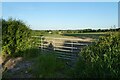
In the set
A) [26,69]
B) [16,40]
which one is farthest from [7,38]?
[26,69]

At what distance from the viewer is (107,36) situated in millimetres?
11547

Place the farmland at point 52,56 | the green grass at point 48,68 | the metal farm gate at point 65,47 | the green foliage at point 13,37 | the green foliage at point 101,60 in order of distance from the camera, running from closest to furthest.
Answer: the green foliage at point 101,60 → the farmland at point 52,56 → the green grass at point 48,68 → the metal farm gate at point 65,47 → the green foliage at point 13,37

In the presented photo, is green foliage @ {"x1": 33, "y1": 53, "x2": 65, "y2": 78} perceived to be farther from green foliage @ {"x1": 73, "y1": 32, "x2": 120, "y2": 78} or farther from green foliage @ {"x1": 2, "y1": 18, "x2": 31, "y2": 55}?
green foliage @ {"x1": 2, "y1": 18, "x2": 31, "y2": 55}

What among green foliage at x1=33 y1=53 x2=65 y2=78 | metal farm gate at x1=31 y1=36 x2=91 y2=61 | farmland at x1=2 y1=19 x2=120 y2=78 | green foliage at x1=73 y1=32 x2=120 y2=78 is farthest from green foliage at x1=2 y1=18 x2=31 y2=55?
green foliage at x1=73 y1=32 x2=120 y2=78

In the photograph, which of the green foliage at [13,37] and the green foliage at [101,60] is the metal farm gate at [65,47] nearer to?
the green foliage at [13,37]

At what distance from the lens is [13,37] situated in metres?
18.3

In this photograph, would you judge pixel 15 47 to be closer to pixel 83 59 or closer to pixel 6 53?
pixel 6 53

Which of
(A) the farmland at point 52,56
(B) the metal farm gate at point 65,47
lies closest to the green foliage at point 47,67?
(A) the farmland at point 52,56

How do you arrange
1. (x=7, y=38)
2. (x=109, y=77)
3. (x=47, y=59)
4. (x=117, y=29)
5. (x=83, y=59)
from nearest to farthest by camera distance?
(x=109, y=77)
(x=83, y=59)
(x=117, y=29)
(x=47, y=59)
(x=7, y=38)

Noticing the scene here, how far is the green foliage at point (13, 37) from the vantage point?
18.2 meters

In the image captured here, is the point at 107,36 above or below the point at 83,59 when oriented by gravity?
above

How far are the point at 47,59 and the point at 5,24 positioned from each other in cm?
628

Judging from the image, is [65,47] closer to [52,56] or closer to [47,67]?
[52,56]

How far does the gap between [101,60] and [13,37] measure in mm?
9234
